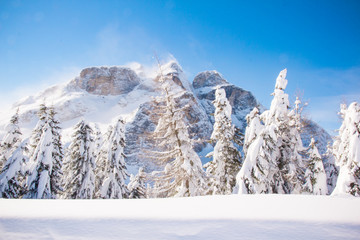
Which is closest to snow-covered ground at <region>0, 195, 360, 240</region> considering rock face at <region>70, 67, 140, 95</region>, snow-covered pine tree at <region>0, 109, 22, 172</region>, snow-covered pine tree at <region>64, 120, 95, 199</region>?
snow-covered pine tree at <region>64, 120, 95, 199</region>

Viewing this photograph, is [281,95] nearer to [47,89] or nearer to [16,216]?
[16,216]

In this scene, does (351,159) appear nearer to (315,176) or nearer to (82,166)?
(315,176)

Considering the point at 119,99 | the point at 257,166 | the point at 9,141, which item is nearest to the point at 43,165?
the point at 9,141

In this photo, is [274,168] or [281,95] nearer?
[274,168]

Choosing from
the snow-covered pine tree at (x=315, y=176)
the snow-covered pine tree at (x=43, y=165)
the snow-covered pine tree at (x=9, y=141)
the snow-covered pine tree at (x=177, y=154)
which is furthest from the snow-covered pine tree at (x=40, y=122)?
the snow-covered pine tree at (x=315, y=176)

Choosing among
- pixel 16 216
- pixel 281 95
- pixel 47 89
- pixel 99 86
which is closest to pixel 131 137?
pixel 99 86

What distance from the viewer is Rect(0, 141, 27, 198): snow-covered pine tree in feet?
40.0

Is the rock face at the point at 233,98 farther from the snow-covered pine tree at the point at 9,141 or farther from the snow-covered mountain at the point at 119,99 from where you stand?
the snow-covered pine tree at the point at 9,141

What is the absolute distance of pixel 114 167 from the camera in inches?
645

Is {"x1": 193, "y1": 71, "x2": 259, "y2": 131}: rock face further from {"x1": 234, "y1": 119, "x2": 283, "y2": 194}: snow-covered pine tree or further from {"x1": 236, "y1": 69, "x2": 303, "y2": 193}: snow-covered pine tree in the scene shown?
{"x1": 234, "y1": 119, "x2": 283, "y2": 194}: snow-covered pine tree

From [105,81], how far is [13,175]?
13991 centimetres

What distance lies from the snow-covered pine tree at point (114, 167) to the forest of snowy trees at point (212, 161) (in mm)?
80

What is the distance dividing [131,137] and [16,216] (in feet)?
283

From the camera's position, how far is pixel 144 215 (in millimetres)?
3398
